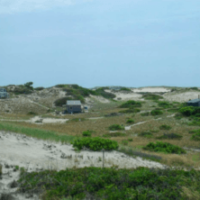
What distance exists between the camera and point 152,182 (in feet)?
24.3

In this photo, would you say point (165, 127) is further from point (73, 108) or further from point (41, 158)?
point (73, 108)

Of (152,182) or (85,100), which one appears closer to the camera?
(152,182)

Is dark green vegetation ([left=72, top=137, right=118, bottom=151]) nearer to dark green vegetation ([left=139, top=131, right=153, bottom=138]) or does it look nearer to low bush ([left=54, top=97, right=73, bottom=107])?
dark green vegetation ([left=139, top=131, right=153, bottom=138])

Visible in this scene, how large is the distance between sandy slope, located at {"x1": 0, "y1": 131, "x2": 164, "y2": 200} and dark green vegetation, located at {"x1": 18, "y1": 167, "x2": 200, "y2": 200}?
2.56 feet

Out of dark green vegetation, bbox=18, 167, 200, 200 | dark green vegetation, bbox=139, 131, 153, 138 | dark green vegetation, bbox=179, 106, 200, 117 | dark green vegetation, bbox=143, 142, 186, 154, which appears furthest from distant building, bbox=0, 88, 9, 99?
dark green vegetation, bbox=18, 167, 200, 200

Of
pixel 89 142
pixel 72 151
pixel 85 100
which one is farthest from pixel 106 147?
pixel 85 100

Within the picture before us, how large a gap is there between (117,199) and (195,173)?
10.6 ft

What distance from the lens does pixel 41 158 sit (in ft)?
34.9

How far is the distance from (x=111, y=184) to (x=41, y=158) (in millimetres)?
4446

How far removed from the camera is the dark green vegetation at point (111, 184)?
6.58 m

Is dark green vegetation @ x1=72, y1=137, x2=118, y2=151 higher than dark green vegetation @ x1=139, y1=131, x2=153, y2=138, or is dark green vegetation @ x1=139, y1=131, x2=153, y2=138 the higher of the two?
dark green vegetation @ x1=72, y1=137, x2=118, y2=151

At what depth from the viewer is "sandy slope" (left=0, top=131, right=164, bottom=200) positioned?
8883 mm

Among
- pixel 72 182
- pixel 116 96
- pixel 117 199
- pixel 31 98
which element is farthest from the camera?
pixel 116 96

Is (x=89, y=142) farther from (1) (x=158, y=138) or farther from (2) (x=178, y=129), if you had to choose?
(2) (x=178, y=129)
